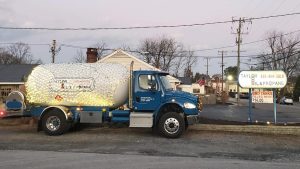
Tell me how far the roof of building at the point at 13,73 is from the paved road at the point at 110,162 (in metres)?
37.0

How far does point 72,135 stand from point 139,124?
2.66 m

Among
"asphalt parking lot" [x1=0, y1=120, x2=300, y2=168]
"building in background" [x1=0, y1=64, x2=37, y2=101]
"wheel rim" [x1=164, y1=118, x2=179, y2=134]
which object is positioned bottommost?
"asphalt parking lot" [x1=0, y1=120, x2=300, y2=168]

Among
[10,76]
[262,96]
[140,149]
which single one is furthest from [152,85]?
[10,76]

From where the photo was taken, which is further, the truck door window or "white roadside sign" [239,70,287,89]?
"white roadside sign" [239,70,287,89]

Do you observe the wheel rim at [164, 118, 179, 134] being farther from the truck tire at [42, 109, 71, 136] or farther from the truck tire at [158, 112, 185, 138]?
the truck tire at [42, 109, 71, 136]

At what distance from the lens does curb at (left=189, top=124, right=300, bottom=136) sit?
1764cm

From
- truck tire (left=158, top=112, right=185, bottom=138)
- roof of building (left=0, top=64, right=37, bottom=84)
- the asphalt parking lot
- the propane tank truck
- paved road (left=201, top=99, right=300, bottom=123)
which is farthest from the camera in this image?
roof of building (left=0, top=64, right=37, bottom=84)

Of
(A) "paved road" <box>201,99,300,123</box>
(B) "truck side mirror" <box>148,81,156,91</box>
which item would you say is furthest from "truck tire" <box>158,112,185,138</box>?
(A) "paved road" <box>201,99,300,123</box>

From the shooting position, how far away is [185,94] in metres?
16.7

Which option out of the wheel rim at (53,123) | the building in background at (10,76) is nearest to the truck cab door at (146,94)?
the wheel rim at (53,123)

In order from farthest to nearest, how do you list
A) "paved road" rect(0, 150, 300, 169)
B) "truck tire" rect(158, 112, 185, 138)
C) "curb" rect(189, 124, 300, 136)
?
"curb" rect(189, 124, 300, 136) → "truck tire" rect(158, 112, 185, 138) → "paved road" rect(0, 150, 300, 169)

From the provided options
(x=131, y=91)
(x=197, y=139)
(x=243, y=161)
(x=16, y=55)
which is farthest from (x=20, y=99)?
(x=16, y=55)

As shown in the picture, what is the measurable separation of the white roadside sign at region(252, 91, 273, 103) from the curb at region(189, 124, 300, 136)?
2746mm

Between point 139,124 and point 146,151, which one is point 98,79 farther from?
point 146,151
